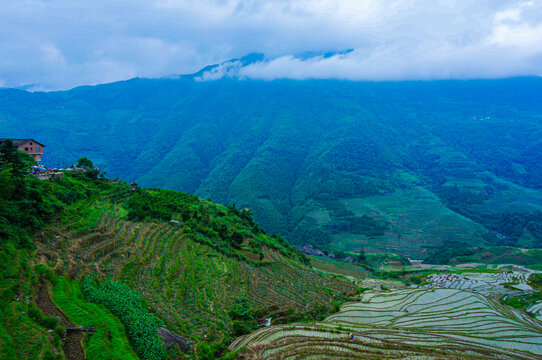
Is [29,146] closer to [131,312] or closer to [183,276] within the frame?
[183,276]

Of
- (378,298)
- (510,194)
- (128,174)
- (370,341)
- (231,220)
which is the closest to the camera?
(370,341)

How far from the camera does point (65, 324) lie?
1213cm

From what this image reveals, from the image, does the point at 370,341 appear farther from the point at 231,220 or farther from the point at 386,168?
the point at 386,168

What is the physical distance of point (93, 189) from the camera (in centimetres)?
3472

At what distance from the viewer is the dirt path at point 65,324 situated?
10836 millimetres

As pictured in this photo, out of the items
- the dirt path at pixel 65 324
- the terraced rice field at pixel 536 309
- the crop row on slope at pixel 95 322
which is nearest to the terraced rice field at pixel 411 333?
the terraced rice field at pixel 536 309

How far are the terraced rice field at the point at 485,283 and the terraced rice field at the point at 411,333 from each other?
10194 millimetres

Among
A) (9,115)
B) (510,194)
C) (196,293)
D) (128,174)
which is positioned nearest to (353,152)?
(510,194)

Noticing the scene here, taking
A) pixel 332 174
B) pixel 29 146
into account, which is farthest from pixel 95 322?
pixel 332 174

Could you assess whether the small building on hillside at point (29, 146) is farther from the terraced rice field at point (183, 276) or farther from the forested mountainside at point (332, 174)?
the forested mountainside at point (332, 174)

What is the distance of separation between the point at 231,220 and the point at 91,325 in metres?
36.2

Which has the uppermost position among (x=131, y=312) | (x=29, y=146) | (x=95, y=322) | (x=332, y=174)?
(x=29, y=146)

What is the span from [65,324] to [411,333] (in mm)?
19293

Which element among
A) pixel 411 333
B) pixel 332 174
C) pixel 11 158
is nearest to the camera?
pixel 411 333
